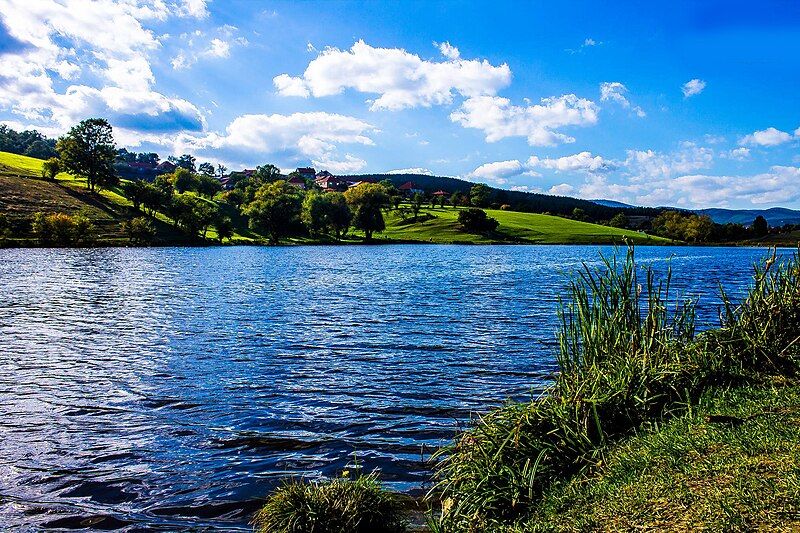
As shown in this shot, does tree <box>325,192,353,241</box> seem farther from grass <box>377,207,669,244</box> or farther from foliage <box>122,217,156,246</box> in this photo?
foliage <box>122,217,156,246</box>

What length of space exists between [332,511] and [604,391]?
4.34 meters

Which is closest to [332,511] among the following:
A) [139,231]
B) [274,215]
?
[139,231]

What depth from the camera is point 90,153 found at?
440ft

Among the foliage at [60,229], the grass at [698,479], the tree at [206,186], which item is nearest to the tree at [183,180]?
the tree at [206,186]

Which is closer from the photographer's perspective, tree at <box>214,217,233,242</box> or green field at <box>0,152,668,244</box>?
green field at <box>0,152,668,244</box>

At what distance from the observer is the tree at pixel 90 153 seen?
431 feet

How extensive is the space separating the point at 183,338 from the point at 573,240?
13729 centimetres

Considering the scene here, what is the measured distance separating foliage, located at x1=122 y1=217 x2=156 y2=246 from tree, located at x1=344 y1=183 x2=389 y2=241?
51.3 m

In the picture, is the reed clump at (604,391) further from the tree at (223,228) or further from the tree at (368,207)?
the tree at (368,207)

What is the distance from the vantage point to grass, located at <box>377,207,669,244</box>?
150m

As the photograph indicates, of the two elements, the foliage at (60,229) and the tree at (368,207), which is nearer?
the foliage at (60,229)

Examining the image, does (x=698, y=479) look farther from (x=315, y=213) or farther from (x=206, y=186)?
(x=206, y=186)

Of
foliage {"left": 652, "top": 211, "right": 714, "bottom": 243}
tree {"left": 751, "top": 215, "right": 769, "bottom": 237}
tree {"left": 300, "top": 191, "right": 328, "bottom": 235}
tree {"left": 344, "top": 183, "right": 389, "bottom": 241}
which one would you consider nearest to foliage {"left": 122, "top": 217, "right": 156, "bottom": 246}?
tree {"left": 300, "top": 191, "right": 328, "bottom": 235}

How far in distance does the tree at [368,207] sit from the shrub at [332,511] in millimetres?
140261
